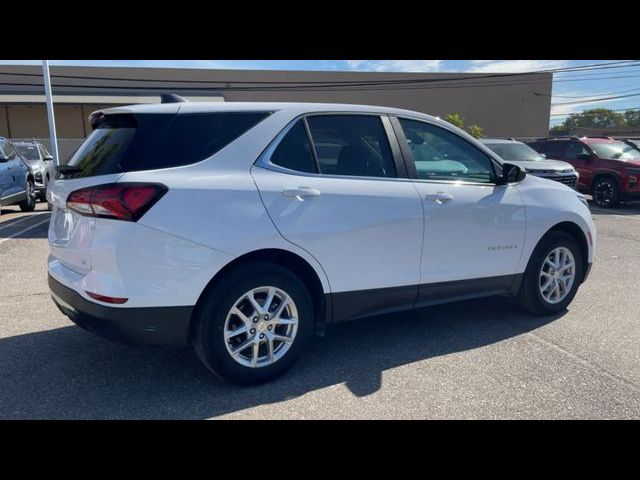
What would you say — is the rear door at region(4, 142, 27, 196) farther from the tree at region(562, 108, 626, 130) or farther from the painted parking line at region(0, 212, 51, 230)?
the tree at region(562, 108, 626, 130)

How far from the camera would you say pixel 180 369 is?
12.1 ft

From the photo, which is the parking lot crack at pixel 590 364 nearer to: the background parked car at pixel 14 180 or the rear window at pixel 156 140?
the rear window at pixel 156 140

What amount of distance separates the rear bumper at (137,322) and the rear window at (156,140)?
0.81m

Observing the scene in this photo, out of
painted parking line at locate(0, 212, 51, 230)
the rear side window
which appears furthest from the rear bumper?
painted parking line at locate(0, 212, 51, 230)

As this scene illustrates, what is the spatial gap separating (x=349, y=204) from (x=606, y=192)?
1235 centimetres

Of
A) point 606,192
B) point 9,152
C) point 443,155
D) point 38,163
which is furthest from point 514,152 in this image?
point 38,163

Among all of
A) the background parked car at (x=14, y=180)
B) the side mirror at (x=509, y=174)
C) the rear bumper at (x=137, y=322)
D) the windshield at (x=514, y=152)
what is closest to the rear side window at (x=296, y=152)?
the rear bumper at (x=137, y=322)

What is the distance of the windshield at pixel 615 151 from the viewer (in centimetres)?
1369

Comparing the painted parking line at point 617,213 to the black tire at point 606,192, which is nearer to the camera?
the painted parking line at point 617,213

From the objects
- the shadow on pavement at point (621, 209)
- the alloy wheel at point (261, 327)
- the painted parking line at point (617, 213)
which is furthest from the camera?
the shadow on pavement at point (621, 209)

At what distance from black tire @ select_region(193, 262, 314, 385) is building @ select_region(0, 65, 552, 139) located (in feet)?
76.5

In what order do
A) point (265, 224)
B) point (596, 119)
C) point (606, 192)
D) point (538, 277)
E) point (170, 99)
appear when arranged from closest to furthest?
point (265, 224), point (170, 99), point (538, 277), point (606, 192), point (596, 119)

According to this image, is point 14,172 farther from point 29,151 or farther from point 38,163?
point 29,151

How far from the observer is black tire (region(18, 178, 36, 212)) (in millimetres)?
11750
